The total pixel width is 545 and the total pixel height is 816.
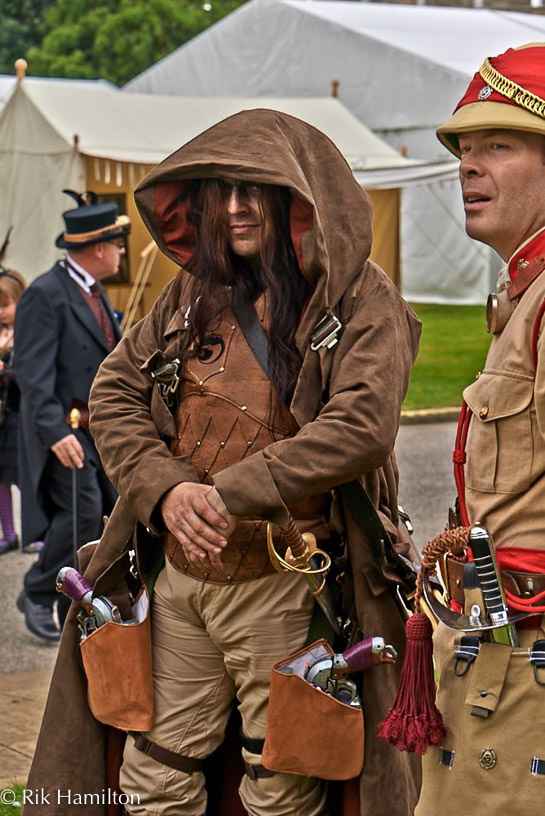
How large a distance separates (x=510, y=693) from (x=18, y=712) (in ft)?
10.1

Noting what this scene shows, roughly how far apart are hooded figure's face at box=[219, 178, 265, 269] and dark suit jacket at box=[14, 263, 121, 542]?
2.45 meters

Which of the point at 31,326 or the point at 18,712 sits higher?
the point at 31,326

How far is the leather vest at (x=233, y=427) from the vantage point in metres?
3.13

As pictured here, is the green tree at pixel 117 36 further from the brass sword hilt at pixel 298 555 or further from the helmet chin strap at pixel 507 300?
the helmet chin strap at pixel 507 300

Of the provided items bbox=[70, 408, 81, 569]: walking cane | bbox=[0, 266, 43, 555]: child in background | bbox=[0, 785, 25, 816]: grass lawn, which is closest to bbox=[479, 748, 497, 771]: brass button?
bbox=[0, 785, 25, 816]: grass lawn

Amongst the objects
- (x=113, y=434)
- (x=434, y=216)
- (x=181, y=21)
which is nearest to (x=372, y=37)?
(x=434, y=216)

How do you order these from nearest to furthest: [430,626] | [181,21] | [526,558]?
[526,558] < [430,626] < [181,21]

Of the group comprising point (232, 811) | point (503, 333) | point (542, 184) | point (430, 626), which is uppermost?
point (542, 184)

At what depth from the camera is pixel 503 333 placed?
8.32 ft

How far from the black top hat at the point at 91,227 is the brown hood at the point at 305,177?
252cm

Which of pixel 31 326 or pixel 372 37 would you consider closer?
pixel 31 326

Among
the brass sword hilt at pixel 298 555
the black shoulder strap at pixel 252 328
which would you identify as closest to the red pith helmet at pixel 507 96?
the black shoulder strap at pixel 252 328

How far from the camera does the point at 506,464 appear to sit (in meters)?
2.46

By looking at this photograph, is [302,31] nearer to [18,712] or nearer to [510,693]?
[18,712]
